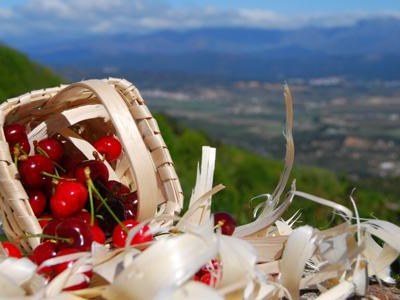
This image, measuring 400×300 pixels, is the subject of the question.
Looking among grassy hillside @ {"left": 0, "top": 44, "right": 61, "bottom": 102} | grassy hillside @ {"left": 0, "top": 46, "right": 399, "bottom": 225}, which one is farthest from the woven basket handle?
grassy hillside @ {"left": 0, "top": 44, "right": 61, "bottom": 102}

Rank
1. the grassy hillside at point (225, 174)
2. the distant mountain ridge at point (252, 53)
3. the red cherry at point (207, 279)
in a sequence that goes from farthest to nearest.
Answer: the distant mountain ridge at point (252, 53), the grassy hillside at point (225, 174), the red cherry at point (207, 279)

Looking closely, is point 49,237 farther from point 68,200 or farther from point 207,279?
point 207,279

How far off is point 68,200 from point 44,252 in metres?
0.31

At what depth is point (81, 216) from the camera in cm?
197

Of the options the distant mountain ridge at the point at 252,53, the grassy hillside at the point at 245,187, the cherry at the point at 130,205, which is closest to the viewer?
the cherry at the point at 130,205

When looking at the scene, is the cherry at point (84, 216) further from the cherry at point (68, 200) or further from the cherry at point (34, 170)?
the cherry at point (34, 170)

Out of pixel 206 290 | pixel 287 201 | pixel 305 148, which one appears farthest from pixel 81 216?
pixel 305 148

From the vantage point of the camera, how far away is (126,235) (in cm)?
177

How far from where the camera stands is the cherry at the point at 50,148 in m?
2.22

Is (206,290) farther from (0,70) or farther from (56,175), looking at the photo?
(0,70)

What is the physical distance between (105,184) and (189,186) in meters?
3.04

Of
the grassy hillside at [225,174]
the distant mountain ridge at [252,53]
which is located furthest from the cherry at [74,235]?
the distant mountain ridge at [252,53]

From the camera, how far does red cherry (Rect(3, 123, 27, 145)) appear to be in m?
2.12

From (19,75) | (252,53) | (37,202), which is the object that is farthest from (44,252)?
(252,53)
